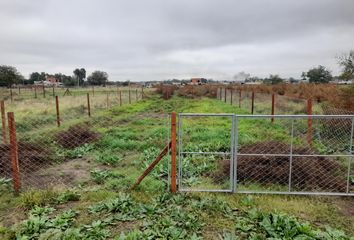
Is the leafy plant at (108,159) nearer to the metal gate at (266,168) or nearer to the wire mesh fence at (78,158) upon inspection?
the wire mesh fence at (78,158)

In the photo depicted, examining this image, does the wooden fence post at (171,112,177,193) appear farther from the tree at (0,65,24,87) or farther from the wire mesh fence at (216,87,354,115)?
the tree at (0,65,24,87)

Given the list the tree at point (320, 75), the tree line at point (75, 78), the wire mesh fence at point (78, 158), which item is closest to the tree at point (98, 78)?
the tree line at point (75, 78)

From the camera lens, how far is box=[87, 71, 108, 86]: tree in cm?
9075

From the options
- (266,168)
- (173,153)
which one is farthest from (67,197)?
(266,168)

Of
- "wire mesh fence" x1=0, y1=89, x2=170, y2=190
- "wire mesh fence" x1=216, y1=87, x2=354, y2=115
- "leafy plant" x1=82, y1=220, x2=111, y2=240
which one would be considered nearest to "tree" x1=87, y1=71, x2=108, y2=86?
"wire mesh fence" x1=216, y1=87, x2=354, y2=115

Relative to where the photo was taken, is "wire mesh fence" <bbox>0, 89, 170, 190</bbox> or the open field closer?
the open field

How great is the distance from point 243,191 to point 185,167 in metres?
1.91

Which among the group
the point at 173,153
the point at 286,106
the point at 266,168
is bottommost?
the point at 266,168

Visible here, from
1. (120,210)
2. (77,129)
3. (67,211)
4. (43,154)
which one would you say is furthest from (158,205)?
(77,129)

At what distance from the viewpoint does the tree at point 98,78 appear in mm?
90750

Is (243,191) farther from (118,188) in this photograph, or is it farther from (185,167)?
(118,188)

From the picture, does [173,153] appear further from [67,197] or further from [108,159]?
[108,159]

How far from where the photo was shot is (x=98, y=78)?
91.2m

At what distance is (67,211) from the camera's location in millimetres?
4727
